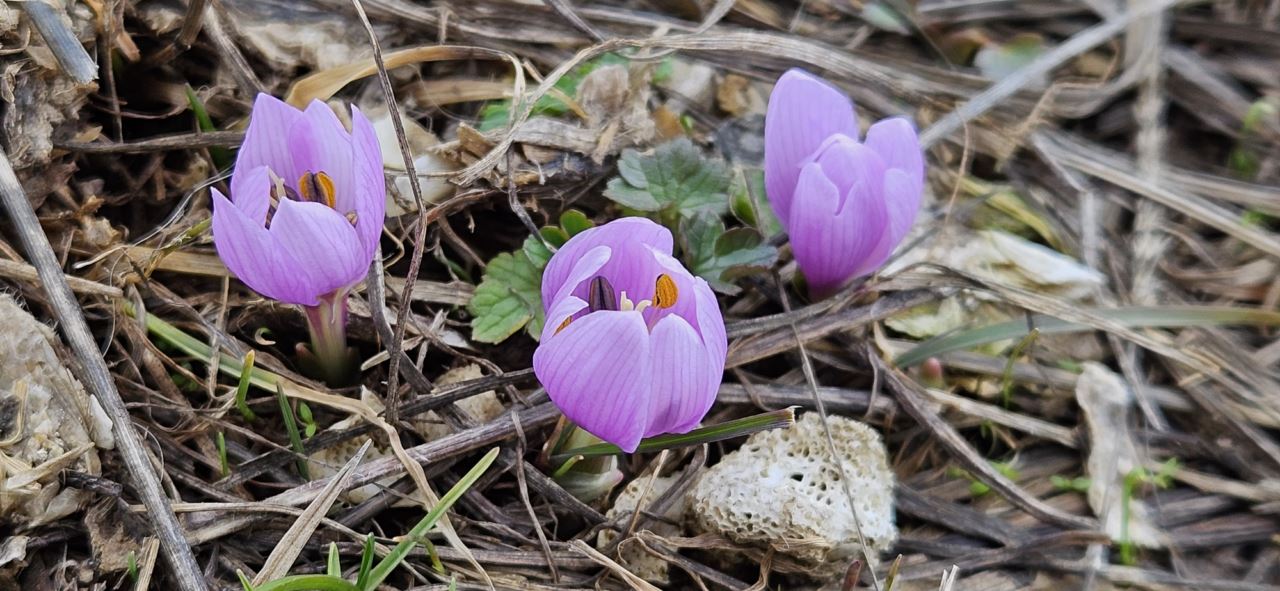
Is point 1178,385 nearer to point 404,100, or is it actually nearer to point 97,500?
point 404,100

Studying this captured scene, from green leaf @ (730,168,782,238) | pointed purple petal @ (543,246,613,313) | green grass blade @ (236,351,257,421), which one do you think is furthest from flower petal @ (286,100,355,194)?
green leaf @ (730,168,782,238)

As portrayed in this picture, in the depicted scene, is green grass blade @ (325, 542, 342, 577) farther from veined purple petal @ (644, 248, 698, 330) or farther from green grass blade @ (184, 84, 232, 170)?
green grass blade @ (184, 84, 232, 170)

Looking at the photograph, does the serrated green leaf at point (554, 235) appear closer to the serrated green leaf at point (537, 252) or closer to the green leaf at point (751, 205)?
the serrated green leaf at point (537, 252)

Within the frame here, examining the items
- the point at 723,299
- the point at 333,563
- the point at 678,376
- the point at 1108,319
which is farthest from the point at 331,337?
the point at 1108,319

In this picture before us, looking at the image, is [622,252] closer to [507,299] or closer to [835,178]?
[507,299]

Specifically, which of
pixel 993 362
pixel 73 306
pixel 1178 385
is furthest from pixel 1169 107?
pixel 73 306
